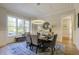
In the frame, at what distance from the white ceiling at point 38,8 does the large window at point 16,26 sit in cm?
20

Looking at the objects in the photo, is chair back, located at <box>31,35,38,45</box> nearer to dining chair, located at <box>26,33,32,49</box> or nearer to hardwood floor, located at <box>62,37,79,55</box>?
dining chair, located at <box>26,33,32,49</box>

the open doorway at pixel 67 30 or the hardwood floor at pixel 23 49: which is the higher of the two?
the open doorway at pixel 67 30

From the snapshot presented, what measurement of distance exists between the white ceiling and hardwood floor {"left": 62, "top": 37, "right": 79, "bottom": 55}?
67 cm

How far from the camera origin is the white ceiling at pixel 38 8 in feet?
7.79

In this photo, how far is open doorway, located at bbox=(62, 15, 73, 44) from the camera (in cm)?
247

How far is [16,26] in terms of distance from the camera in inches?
102

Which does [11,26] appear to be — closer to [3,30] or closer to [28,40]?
[3,30]

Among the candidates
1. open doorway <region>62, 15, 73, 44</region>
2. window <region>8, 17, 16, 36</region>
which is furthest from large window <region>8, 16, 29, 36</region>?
open doorway <region>62, 15, 73, 44</region>

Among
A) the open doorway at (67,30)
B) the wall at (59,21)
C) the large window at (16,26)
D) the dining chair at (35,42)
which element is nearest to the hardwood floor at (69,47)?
the open doorway at (67,30)

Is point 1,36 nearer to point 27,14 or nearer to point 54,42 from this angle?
point 27,14

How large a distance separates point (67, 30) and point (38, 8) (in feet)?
2.80

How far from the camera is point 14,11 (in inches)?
95.9

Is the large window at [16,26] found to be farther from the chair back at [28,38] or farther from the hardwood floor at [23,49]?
the hardwood floor at [23,49]

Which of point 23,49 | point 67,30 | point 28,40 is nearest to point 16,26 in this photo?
point 28,40
